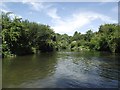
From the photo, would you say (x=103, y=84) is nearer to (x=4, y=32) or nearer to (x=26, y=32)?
(x=4, y=32)

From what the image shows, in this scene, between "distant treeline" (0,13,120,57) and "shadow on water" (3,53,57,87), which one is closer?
"shadow on water" (3,53,57,87)

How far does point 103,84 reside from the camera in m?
15.8

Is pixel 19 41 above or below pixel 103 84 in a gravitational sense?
above

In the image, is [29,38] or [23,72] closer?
[23,72]

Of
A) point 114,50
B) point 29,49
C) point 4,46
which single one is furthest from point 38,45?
point 4,46

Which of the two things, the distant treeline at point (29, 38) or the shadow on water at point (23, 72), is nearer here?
the shadow on water at point (23, 72)

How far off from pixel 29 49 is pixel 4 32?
49.2 ft

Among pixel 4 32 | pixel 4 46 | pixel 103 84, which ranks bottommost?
pixel 103 84

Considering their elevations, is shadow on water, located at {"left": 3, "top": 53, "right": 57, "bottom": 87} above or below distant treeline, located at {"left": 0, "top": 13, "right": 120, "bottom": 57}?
below

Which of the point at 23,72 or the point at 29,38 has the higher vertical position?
the point at 29,38

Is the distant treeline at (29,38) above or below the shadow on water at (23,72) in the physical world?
above

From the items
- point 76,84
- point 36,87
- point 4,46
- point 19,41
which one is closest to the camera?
point 36,87

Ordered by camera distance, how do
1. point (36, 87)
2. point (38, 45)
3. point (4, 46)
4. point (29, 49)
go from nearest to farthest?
point (36, 87) < point (4, 46) < point (29, 49) < point (38, 45)

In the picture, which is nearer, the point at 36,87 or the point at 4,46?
the point at 36,87
